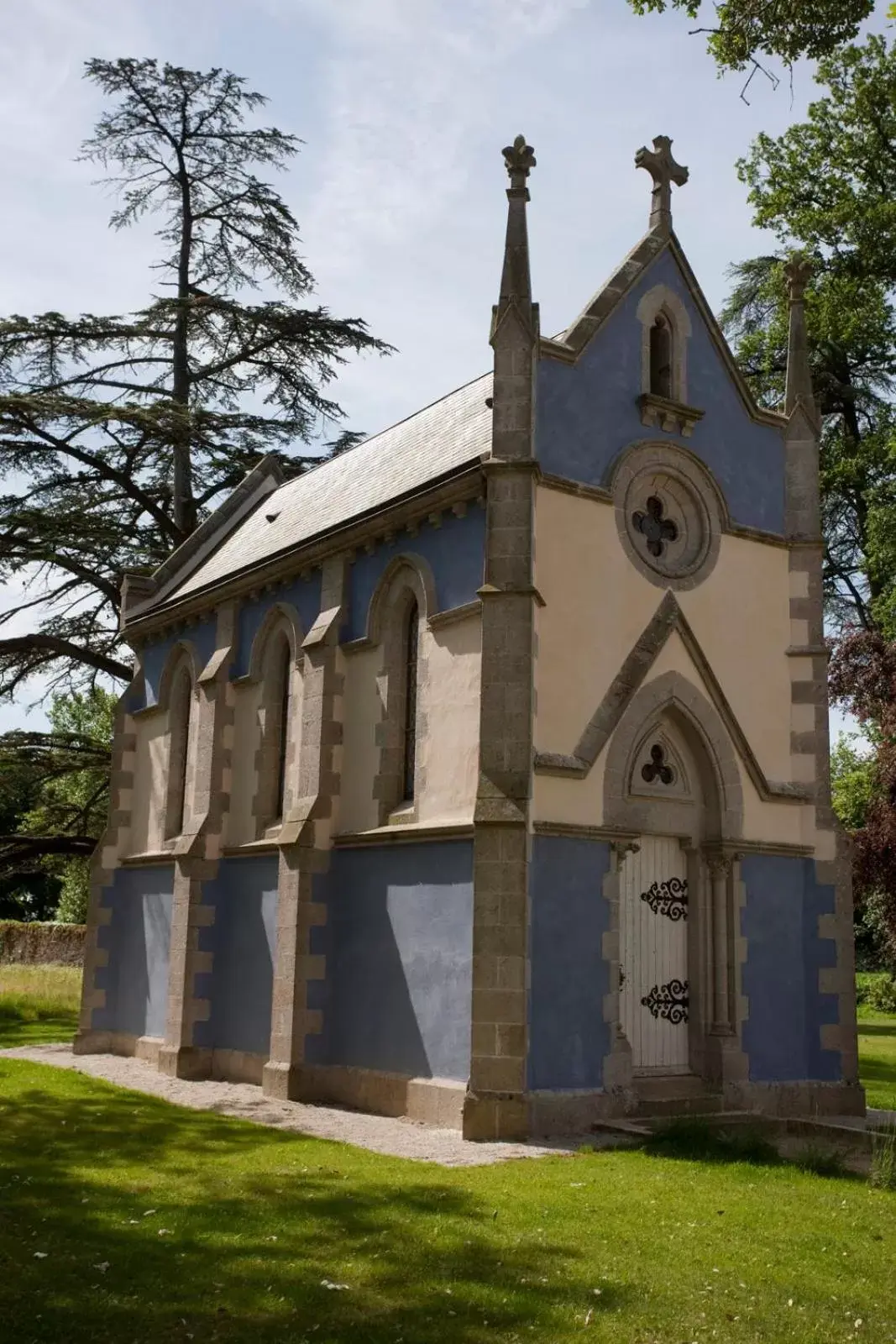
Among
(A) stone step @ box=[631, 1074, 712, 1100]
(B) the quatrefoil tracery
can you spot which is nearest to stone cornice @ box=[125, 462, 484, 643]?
(B) the quatrefoil tracery

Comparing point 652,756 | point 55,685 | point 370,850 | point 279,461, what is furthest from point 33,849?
point 652,756

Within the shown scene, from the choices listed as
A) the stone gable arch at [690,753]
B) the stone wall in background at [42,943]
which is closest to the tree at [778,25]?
the stone gable arch at [690,753]

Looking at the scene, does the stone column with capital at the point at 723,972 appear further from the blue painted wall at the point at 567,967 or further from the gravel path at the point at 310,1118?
the gravel path at the point at 310,1118

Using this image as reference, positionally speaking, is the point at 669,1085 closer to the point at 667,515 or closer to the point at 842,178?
the point at 667,515

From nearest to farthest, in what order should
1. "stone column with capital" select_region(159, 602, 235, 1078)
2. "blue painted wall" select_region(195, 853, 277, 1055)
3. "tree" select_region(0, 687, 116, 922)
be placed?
"blue painted wall" select_region(195, 853, 277, 1055) → "stone column with capital" select_region(159, 602, 235, 1078) → "tree" select_region(0, 687, 116, 922)

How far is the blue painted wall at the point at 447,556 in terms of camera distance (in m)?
15.8

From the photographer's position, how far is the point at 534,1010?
559 inches

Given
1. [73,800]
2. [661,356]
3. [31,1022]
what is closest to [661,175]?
[661,356]

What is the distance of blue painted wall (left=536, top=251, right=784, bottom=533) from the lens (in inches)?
626

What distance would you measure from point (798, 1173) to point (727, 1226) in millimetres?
2445

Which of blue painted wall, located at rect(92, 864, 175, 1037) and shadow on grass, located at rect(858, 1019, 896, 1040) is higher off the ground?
blue painted wall, located at rect(92, 864, 175, 1037)

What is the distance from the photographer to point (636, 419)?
16.7 m

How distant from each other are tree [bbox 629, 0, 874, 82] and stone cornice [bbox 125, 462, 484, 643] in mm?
5123

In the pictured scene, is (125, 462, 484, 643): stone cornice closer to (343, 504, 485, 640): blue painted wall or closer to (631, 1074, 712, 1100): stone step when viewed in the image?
(343, 504, 485, 640): blue painted wall
